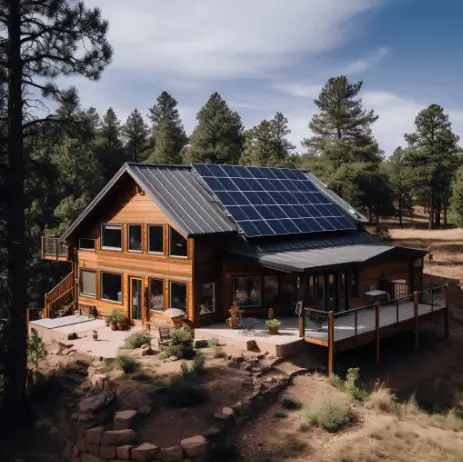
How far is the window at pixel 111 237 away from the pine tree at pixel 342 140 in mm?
24301

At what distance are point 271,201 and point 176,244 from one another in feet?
20.0

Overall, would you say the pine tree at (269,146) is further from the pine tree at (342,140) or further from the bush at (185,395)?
the bush at (185,395)

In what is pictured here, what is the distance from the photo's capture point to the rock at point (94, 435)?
1288 centimetres

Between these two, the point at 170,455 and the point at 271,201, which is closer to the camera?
the point at 170,455

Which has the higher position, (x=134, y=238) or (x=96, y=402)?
(x=134, y=238)

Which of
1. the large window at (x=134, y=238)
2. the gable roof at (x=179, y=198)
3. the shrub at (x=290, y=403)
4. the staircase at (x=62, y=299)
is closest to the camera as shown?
the shrub at (x=290, y=403)

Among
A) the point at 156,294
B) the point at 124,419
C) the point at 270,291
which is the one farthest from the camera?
the point at 156,294

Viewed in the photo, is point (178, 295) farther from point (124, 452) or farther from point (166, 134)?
point (166, 134)

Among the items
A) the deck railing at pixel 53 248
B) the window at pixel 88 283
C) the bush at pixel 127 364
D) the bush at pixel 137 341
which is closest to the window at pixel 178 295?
the bush at pixel 137 341

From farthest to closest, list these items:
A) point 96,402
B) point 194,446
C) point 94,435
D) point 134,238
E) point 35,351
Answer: point 134,238, point 35,351, point 96,402, point 94,435, point 194,446

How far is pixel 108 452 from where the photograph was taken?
1259 cm

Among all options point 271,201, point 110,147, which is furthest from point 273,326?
point 110,147

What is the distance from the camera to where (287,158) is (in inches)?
1987

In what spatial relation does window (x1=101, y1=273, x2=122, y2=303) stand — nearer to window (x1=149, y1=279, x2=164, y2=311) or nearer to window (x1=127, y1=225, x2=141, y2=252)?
window (x1=127, y1=225, x2=141, y2=252)
